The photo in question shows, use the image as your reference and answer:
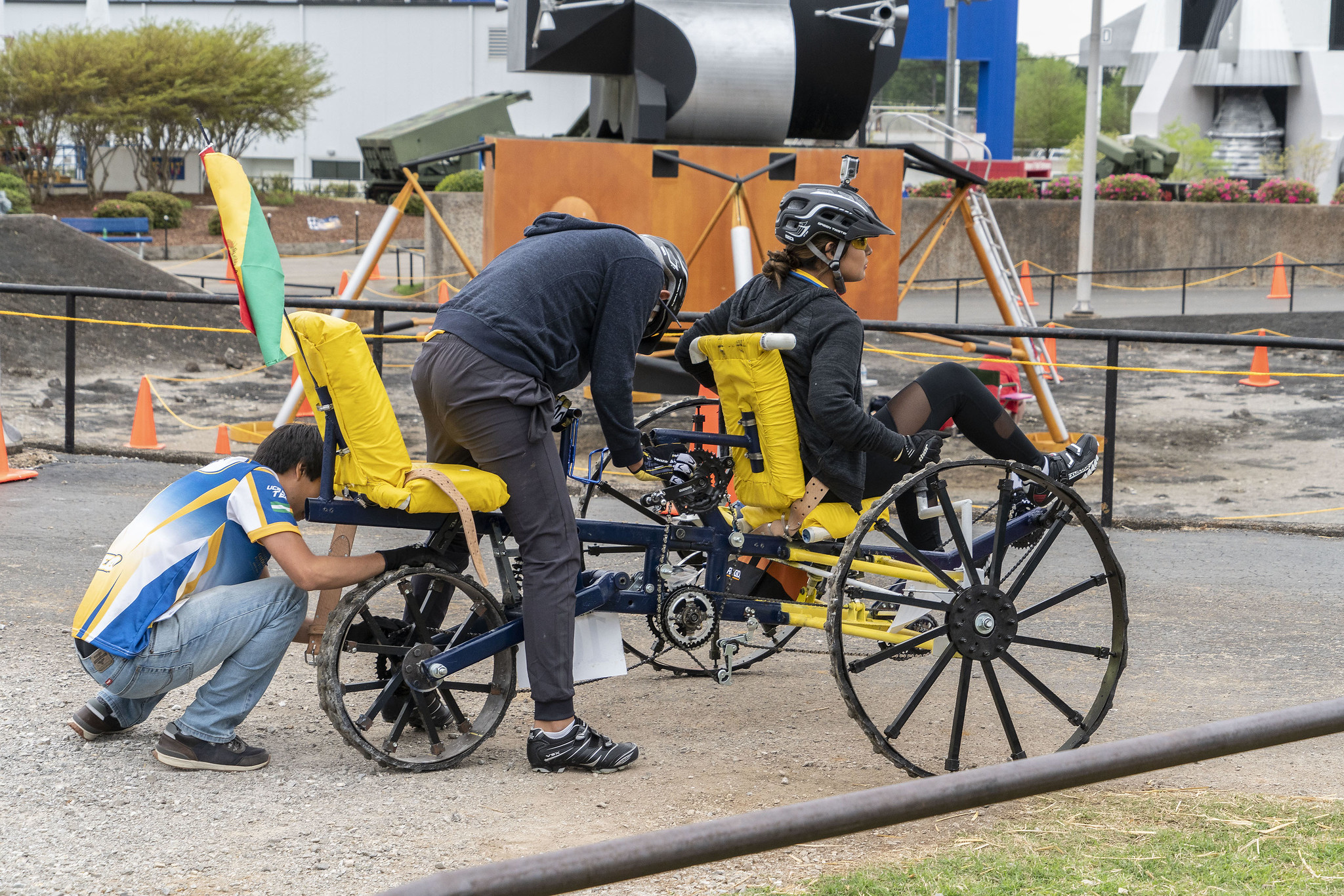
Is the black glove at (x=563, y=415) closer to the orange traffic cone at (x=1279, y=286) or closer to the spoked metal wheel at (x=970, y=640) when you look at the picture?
the spoked metal wheel at (x=970, y=640)

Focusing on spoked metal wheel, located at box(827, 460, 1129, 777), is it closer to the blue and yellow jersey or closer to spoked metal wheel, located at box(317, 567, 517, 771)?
spoked metal wheel, located at box(317, 567, 517, 771)

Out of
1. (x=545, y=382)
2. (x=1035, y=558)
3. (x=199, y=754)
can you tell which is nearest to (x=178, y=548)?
(x=199, y=754)

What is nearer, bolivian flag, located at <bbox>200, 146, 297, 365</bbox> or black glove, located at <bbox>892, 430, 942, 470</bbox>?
bolivian flag, located at <bbox>200, 146, 297, 365</bbox>

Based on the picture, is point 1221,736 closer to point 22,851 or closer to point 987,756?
point 987,756

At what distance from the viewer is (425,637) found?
441 cm

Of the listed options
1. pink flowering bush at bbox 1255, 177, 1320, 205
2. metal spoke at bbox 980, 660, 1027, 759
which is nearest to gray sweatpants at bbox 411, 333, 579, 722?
metal spoke at bbox 980, 660, 1027, 759

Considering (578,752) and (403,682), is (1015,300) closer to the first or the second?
(578,752)

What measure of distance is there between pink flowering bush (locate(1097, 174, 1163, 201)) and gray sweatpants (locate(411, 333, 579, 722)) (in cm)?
2821

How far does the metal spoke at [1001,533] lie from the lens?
4422 millimetres

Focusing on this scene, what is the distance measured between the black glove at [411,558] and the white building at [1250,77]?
184 feet

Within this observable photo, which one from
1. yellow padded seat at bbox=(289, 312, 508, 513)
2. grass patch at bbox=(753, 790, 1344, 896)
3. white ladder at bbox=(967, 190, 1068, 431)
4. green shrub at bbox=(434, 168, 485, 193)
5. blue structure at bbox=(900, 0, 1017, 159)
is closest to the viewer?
grass patch at bbox=(753, 790, 1344, 896)

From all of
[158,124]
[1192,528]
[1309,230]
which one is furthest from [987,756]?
[158,124]

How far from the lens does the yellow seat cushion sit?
4.62 meters

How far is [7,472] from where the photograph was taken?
845 cm
